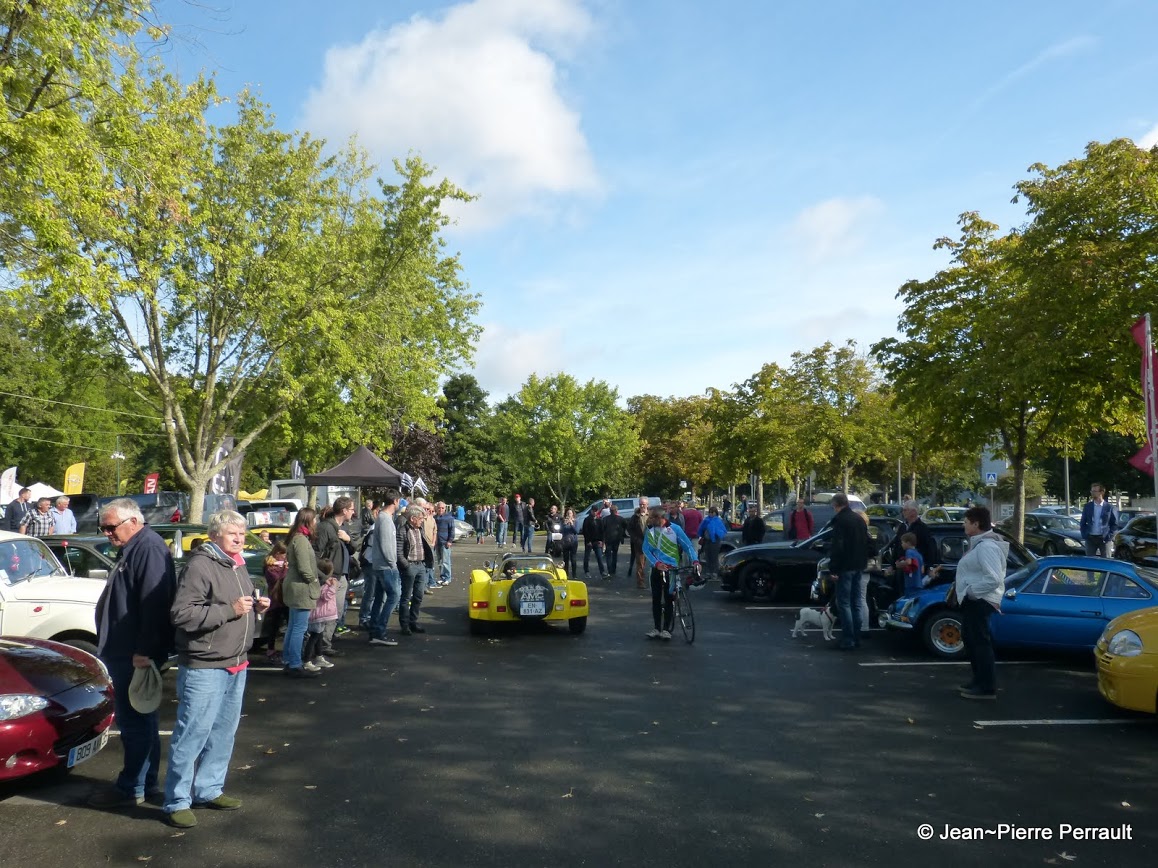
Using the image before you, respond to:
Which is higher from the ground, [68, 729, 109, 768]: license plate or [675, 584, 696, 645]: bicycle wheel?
[675, 584, 696, 645]: bicycle wheel

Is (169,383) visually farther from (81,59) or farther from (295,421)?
(81,59)

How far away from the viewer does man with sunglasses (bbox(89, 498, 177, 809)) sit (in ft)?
16.4

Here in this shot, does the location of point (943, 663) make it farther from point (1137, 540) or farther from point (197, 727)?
point (1137, 540)

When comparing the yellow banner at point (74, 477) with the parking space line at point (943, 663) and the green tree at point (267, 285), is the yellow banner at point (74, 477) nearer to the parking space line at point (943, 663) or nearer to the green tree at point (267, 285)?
the green tree at point (267, 285)

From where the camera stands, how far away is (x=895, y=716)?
297 inches

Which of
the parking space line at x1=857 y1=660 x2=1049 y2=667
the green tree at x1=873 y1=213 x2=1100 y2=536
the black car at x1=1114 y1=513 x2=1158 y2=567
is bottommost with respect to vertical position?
the parking space line at x1=857 y1=660 x2=1049 y2=667

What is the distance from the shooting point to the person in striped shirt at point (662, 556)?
11297 mm

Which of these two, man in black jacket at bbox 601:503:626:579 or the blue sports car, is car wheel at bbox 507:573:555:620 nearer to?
the blue sports car

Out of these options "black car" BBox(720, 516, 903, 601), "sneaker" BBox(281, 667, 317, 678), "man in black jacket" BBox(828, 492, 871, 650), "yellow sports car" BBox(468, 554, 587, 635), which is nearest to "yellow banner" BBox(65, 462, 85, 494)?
"black car" BBox(720, 516, 903, 601)

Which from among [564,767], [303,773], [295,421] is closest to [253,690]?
[303,773]

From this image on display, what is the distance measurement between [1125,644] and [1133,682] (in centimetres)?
34

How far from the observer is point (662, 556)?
11.3m

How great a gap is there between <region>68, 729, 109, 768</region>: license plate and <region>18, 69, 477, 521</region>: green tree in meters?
13.8

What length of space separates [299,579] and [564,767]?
13.9 ft
